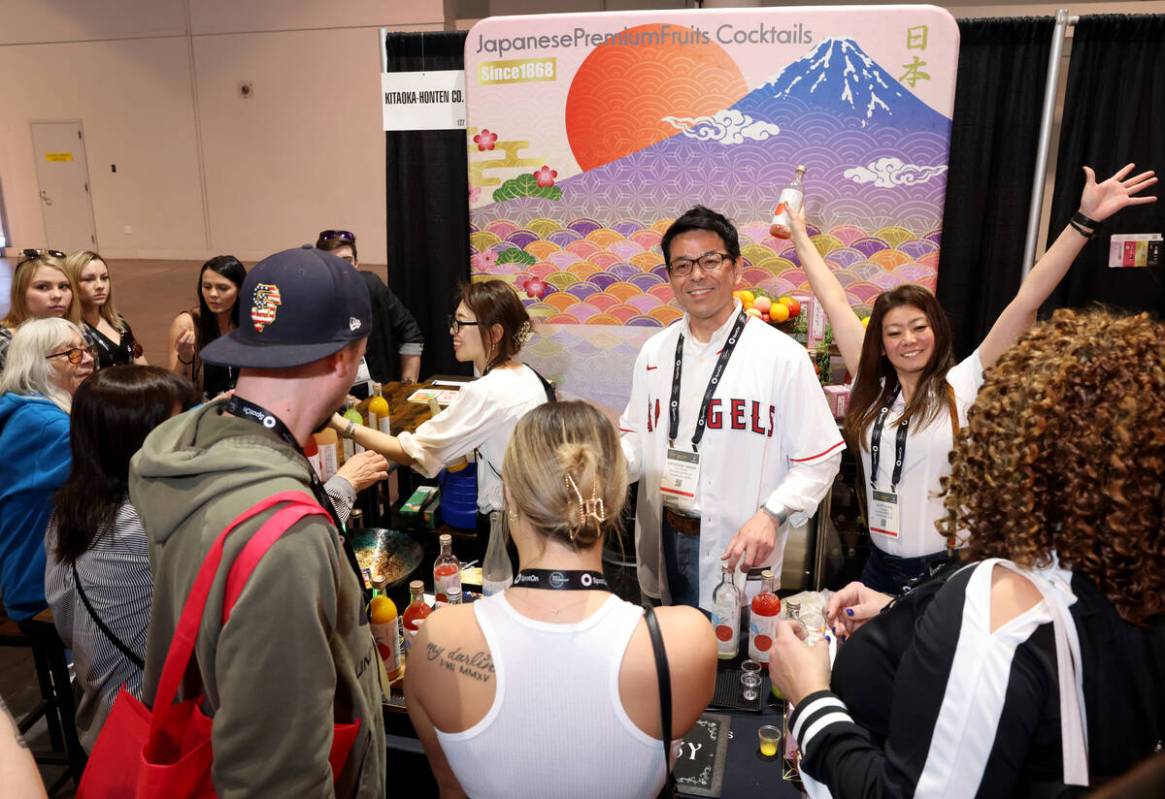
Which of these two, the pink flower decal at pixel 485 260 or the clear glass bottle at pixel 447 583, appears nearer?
the clear glass bottle at pixel 447 583

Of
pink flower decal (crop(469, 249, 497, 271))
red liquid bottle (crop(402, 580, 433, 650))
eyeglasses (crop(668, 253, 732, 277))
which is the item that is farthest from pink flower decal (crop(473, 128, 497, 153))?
red liquid bottle (crop(402, 580, 433, 650))

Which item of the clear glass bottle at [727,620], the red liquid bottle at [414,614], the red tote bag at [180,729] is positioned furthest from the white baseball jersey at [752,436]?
the red tote bag at [180,729]

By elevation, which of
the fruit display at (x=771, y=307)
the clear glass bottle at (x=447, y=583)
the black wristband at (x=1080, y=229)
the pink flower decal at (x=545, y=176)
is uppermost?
the pink flower decal at (x=545, y=176)

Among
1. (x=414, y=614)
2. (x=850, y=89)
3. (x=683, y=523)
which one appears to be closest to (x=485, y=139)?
(x=850, y=89)

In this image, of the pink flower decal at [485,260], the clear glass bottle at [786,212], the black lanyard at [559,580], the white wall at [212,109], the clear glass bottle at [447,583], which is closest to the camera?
the black lanyard at [559,580]

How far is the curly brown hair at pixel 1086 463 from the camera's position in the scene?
98 centimetres

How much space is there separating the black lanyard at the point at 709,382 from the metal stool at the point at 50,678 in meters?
2.01

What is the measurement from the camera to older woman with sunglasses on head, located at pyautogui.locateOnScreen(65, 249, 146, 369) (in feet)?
12.3

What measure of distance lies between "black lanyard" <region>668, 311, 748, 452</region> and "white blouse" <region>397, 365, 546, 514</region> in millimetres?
470

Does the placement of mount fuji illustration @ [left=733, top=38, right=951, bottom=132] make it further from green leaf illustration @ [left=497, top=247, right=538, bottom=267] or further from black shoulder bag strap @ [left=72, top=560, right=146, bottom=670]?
black shoulder bag strap @ [left=72, top=560, right=146, bottom=670]

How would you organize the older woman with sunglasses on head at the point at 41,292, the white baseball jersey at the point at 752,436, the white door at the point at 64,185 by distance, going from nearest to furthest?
1. the white baseball jersey at the point at 752,436
2. the older woman with sunglasses on head at the point at 41,292
3. the white door at the point at 64,185

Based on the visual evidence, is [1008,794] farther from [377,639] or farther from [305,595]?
[377,639]

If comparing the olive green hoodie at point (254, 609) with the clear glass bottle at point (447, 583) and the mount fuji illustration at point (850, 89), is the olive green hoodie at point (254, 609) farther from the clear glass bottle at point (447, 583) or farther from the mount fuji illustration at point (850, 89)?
the mount fuji illustration at point (850, 89)

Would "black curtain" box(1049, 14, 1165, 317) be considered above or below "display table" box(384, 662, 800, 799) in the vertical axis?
above
